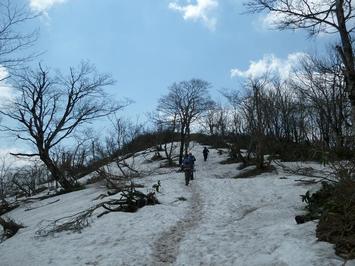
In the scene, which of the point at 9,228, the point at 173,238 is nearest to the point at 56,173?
the point at 9,228

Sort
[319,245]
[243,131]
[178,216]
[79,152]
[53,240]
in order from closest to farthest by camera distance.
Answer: [319,245], [53,240], [178,216], [79,152], [243,131]

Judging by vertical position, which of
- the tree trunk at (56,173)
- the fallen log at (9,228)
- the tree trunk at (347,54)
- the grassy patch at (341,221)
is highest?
the tree trunk at (347,54)

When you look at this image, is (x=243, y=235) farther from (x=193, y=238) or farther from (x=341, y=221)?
(x=341, y=221)

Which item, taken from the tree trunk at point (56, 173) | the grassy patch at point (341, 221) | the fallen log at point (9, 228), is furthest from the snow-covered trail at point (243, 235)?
the tree trunk at point (56, 173)

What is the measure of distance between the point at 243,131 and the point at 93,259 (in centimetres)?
4086

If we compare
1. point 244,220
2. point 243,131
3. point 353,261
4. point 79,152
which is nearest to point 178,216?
point 244,220

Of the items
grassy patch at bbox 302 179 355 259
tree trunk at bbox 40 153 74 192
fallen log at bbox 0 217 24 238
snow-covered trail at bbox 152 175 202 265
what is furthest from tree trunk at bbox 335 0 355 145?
tree trunk at bbox 40 153 74 192

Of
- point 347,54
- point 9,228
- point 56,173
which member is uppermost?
point 347,54

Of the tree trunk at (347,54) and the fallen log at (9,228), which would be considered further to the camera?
the fallen log at (9,228)

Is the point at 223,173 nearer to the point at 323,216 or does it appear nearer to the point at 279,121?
the point at 279,121

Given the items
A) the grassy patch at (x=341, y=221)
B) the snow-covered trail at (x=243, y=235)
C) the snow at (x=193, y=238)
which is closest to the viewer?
the grassy patch at (x=341, y=221)

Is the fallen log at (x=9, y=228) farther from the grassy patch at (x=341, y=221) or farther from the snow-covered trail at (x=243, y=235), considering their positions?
the grassy patch at (x=341, y=221)

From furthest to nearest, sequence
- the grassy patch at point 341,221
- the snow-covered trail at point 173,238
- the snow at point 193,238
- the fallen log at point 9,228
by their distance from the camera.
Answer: the fallen log at point 9,228
the snow-covered trail at point 173,238
the snow at point 193,238
the grassy patch at point 341,221

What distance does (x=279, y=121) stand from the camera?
50.7 metres
